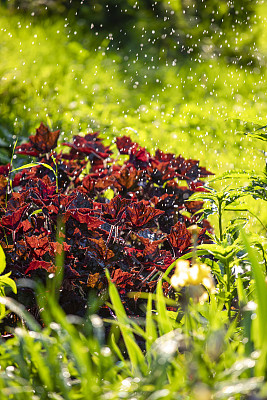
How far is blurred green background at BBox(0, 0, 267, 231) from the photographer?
4543 mm

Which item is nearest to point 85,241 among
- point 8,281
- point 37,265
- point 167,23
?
point 37,265

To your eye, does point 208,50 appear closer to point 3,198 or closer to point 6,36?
point 6,36

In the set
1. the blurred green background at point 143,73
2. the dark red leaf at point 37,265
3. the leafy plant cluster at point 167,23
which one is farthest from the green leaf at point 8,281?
the leafy plant cluster at point 167,23

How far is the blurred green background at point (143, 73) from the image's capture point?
454cm

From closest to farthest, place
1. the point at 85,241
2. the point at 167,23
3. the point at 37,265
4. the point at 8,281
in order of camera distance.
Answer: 1. the point at 8,281
2. the point at 37,265
3. the point at 85,241
4. the point at 167,23

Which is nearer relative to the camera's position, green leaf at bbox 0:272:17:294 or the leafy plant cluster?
green leaf at bbox 0:272:17:294

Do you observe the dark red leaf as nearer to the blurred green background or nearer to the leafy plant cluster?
the blurred green background

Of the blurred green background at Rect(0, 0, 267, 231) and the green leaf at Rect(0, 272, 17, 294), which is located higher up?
the blurred green background at Rect(0, 0, 267, 231)

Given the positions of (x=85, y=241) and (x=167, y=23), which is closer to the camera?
(x=85, y=241)

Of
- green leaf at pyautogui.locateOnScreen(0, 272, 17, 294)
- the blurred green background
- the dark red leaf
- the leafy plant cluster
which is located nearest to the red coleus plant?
the dark red leaf

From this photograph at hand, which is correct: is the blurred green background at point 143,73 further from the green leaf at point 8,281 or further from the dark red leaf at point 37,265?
the green leaf at point 8,281

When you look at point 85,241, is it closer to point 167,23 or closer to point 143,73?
point 143,73

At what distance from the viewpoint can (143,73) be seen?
637 centimetres

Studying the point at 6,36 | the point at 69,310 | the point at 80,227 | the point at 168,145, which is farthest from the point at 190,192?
the point at 6,36
